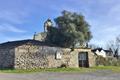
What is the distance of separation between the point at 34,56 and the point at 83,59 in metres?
9.57

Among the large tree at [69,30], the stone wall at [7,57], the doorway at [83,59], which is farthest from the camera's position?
the large tree at [69,30]

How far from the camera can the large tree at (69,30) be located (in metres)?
51.7

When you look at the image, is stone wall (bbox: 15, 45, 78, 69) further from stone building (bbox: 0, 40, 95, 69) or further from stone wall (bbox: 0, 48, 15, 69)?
stone wall (bbox: 0, 48, 15, 69)

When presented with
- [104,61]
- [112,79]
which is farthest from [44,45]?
[112,79]

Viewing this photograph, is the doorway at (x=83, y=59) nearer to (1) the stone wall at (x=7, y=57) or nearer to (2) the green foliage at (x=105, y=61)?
(2) the green foliage at (x=105, y=61)

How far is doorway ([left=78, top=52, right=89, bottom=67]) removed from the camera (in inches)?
2005

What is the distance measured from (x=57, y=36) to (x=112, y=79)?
92.8 feet

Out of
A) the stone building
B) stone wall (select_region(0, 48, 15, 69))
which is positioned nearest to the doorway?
the stone building

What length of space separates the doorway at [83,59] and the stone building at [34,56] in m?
1.58

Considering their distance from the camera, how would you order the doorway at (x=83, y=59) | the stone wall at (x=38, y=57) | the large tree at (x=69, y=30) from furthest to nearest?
the large tree at (x=69, y=30) < the doorway at (x=83, y=59) < the stone wall at (x=38, y=57)

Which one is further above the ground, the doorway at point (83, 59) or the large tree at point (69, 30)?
the large tree at point (69, 30)

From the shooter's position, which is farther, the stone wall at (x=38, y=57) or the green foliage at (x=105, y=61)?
the green foliage at (x=105, y=61)

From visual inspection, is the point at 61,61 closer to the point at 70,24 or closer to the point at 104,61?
the point at 70,24

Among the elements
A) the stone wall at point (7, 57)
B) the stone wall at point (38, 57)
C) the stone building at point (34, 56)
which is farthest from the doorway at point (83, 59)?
the stone wall at point (7, 57)
